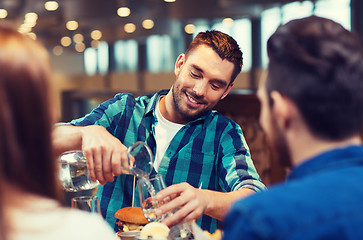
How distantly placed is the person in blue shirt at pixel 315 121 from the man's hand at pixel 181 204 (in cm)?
41

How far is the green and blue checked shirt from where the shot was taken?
2047mm

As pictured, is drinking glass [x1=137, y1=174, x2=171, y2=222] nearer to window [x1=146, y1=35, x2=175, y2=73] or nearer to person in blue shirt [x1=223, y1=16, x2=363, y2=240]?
person in blue shirt [x1=223, y1=16, x2=363, y2=240]

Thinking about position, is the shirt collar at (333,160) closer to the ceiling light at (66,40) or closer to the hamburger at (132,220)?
the hamburger at (132,220)

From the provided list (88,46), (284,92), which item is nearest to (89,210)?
(284,92)

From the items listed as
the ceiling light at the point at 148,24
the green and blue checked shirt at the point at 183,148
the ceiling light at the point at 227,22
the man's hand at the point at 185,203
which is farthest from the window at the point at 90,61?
the man's hand at the point at 185,203

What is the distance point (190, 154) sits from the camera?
82.0 inches

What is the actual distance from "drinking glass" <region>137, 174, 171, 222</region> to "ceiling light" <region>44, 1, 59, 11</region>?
25.0 feet

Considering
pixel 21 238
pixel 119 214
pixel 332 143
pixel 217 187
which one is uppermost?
pixel 332 143

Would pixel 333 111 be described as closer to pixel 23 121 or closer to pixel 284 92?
pixel 284 92

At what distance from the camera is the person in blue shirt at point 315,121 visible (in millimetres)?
746

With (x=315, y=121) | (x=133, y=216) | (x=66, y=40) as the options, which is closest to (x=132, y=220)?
(x=133, y=216)

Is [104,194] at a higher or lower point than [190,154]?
lower

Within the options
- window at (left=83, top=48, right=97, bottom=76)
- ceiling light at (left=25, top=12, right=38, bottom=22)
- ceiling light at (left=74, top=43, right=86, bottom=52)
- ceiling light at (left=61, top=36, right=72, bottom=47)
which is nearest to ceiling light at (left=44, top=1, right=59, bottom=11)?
ceiling light at (left=25, top=12, right=38, bottom=22)

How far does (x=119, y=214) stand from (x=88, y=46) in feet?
60.7
